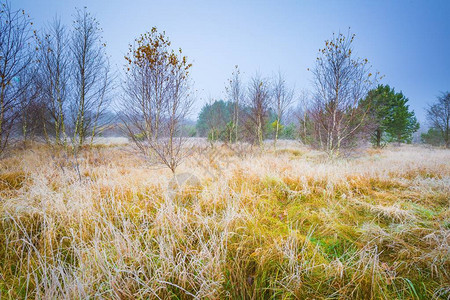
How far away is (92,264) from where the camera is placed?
1.30 metres

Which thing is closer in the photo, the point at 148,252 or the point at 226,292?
the point at 226,292

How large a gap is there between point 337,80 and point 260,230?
22.8ft

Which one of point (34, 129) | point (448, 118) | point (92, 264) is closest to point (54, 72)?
point (34, 129)

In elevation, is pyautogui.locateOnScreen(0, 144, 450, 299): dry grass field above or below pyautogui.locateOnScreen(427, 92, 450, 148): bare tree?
below

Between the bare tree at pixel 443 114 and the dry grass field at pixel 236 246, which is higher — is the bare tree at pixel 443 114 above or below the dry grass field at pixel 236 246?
above

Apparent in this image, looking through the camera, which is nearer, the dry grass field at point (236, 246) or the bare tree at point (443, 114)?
the dry grass field at point (236, 246)

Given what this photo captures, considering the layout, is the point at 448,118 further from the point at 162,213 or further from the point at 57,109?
the point at 57,109

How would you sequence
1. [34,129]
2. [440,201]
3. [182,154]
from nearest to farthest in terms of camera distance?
1. [440,201]
2. [182,154]
3. [34,129]

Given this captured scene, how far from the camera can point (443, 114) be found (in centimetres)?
1605

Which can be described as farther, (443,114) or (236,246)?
(443,114)

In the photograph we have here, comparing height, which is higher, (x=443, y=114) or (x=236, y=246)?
(x=443, y=114)

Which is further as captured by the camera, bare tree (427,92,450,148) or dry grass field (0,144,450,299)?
bare tree (427,92,450,148)

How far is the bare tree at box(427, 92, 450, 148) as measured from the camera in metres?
15.7

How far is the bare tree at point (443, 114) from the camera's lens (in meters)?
15.7
